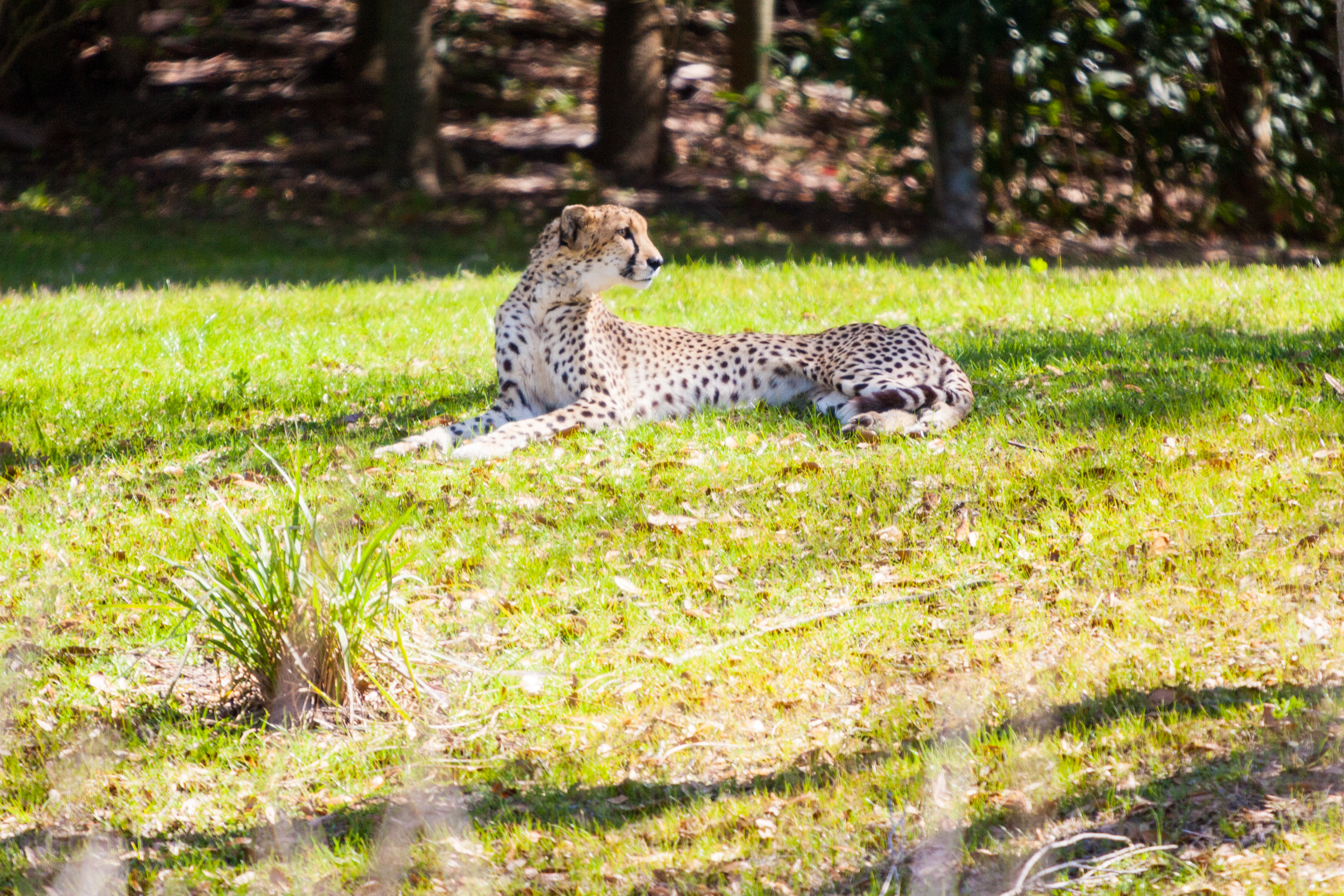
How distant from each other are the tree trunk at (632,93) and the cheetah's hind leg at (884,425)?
11.3 meters

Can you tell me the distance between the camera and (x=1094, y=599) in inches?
194

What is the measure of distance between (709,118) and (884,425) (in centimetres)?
1361

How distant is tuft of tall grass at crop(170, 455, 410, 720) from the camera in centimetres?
441

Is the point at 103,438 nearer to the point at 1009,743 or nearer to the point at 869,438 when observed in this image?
the point at 869,438

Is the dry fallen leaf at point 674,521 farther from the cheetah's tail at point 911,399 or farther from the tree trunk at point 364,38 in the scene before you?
the tree trunk at point 364,38

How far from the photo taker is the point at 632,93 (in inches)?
683

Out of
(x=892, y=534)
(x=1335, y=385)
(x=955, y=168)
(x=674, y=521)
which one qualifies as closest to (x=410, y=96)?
(x=955, y=168)

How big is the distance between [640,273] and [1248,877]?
4.82 meters

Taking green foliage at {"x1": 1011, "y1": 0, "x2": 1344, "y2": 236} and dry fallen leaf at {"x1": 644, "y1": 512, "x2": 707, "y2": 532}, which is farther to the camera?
green foliage at {"x1": 1011, "y1": 0, "x2": 1344, "y2": 236}

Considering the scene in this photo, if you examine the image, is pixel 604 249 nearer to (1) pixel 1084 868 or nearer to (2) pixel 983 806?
(2) pixel 983 806

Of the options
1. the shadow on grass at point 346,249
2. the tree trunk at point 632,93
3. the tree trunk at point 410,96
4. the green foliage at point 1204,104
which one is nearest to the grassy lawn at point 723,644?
the shadow on grass at point 346,249

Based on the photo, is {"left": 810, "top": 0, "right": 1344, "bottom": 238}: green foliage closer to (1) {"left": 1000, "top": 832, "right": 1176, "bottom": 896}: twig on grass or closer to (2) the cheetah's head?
(2) the cheetah's head

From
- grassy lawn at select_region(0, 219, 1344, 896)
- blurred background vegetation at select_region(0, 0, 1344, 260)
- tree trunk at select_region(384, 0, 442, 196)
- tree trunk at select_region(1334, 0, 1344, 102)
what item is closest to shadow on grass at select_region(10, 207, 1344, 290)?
blurred background vegetation at select_region(0, 0, 1344, 260)

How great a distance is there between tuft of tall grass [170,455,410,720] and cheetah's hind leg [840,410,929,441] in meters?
2.94
